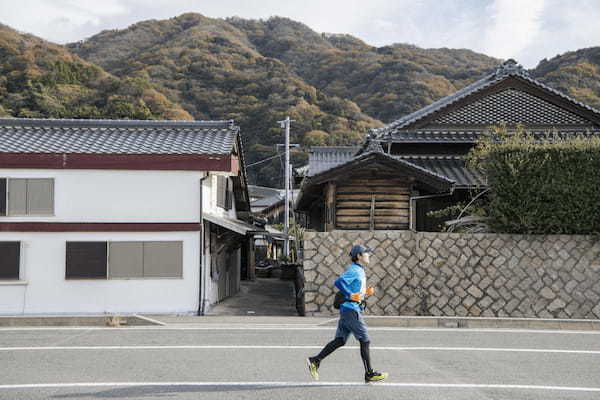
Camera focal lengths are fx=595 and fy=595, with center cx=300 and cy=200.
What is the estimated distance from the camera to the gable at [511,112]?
2161 centimetres

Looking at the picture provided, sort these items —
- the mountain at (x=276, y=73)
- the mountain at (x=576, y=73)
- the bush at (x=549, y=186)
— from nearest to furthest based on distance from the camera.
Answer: the bush at (x=549, y=186) → the mountain at (x=576, y=73) → the mountain at (x=276, y=73)

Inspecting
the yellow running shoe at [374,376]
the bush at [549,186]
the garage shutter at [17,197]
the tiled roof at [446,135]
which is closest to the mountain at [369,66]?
the tiled roof at [446,135]

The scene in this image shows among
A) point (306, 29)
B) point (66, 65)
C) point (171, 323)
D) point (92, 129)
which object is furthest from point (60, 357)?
point (306, 29)

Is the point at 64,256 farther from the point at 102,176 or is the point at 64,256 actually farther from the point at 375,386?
the point at 375,386

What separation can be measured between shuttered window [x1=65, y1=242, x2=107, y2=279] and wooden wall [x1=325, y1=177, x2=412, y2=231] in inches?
267

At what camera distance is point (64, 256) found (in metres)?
15.8

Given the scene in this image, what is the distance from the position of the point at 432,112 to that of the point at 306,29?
298ft

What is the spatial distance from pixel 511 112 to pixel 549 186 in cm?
779

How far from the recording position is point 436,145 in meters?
21.2

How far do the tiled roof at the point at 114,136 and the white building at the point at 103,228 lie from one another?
0.12 metres

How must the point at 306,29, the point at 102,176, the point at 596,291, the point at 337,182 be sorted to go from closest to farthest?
the point at 596,291
the point at 102,176
the point at 337,182
the point at 306,29

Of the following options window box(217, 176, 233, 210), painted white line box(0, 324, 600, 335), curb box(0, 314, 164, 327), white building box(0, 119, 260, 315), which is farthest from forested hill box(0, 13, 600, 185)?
painted white line box(0, 324, 600, 335)

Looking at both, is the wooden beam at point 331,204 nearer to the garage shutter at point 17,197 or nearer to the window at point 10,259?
the garage shutter at point 17,197

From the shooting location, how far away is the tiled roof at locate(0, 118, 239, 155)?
1634cm
